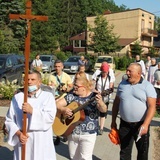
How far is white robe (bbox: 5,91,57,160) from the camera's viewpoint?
3764 mm

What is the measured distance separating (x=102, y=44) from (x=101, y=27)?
7.13ft

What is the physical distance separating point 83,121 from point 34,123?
1227mm

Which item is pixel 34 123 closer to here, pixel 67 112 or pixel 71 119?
pixel 67 112

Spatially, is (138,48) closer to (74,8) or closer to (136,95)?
(74,8)

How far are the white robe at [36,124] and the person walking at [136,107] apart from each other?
143cm

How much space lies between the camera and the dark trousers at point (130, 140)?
5.00m

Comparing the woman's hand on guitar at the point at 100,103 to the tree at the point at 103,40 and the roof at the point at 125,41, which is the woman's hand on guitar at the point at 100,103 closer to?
the tree at the point at 103,40

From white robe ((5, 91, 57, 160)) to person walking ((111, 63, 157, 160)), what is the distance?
1.43 metres

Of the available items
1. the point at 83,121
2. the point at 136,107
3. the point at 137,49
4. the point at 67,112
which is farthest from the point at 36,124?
the point at 137,49

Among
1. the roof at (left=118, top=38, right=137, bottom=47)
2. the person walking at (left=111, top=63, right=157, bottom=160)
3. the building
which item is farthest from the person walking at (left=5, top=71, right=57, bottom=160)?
the building

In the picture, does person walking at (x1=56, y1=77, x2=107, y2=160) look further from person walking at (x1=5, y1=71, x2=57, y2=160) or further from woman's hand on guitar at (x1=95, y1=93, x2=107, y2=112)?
person walking at (x1=5, y1=71, x2=57, y2=160)

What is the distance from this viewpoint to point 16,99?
3.87 m

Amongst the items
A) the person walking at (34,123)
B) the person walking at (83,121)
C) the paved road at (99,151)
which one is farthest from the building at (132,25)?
the person walking at (34,123)

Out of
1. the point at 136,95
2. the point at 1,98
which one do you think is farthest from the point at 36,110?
the point at 1,98
